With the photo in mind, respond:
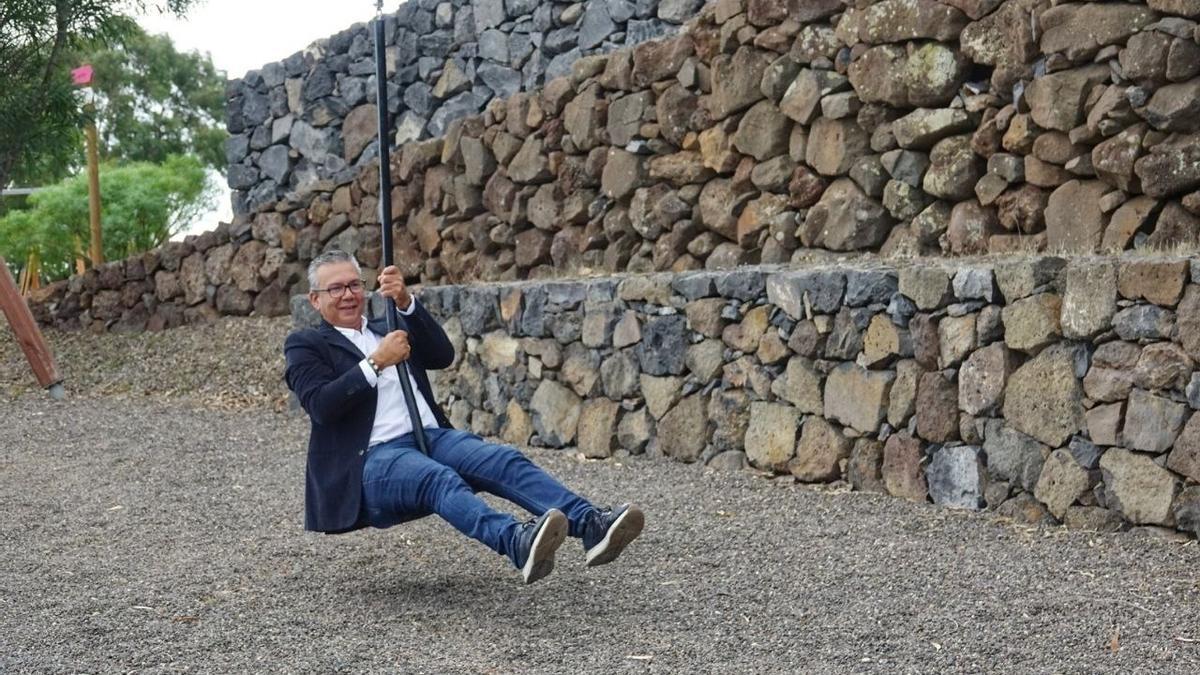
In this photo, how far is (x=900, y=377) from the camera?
21.1 ft

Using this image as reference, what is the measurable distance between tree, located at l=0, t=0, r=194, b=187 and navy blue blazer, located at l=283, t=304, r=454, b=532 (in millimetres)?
9949

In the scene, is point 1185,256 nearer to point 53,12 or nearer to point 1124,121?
point 1124,121

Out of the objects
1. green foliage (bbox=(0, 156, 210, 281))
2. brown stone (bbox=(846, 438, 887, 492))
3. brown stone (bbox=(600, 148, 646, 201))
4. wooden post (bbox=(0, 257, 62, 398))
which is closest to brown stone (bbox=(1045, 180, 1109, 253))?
brown stone (bbox=(846, 438, 887, 492))

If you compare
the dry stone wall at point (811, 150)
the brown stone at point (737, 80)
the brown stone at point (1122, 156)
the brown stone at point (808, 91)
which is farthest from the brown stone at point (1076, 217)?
the brown stone at point (737, 80)

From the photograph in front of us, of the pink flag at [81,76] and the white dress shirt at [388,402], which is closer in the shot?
the white dress shirt at [388,402]

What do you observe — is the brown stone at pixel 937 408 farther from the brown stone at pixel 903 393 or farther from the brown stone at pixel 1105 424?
the brown stone at pixel 1105 424

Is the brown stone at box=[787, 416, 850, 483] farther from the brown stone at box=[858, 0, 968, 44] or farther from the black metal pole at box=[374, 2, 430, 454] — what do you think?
the black metal pole at box=[374, 2, 430, 454]

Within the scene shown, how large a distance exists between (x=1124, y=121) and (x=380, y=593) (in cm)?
389

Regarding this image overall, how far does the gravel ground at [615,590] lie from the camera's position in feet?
13.8

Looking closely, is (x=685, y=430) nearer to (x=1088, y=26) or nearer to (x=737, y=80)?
(x=737, y=80)

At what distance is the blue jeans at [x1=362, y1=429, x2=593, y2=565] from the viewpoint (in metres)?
4.60

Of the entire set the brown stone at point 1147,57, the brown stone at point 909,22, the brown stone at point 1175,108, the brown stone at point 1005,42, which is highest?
the brown stone at point 909,22

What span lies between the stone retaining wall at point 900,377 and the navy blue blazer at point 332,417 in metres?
2.51

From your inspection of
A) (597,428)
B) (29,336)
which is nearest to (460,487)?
(597,428)
